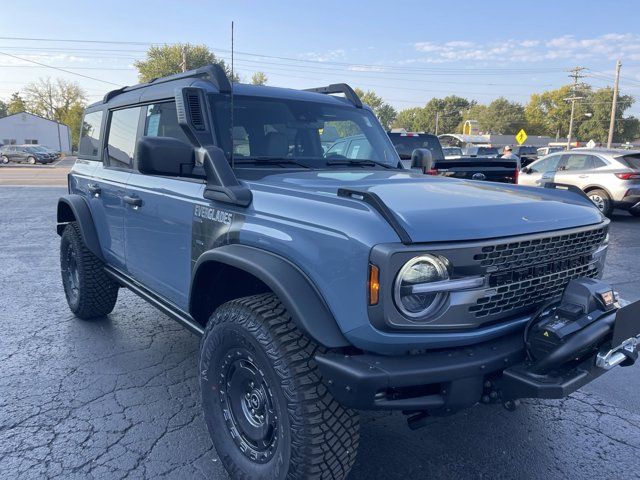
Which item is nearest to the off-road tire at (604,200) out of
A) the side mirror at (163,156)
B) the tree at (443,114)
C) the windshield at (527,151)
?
the side mirror at (163,156)

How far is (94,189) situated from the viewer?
4.35 metres

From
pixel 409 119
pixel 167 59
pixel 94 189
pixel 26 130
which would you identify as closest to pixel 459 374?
pixel 94 189

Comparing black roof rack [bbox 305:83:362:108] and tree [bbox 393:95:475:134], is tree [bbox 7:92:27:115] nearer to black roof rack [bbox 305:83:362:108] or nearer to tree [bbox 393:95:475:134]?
tree [bbox 393:95:475:134]

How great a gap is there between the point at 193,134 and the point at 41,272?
16.2 ft

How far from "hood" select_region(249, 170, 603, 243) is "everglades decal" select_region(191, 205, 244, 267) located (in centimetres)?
23

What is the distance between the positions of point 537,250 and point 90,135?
4.30 metres

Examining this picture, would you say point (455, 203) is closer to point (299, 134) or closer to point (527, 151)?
point (299, 134)

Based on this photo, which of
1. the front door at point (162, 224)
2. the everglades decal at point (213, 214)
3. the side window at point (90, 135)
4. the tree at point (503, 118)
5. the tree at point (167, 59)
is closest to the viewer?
the everglades decal at point (213, 214)

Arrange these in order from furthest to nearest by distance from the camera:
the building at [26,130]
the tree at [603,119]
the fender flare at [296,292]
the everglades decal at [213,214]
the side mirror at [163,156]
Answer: the tree at [603,119] → the building at [26,130] → the everglades decal at [213,214] → the side mirror at [163,156] → the fender flare at [296,292]

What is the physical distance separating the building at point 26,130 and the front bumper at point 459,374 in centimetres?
7921

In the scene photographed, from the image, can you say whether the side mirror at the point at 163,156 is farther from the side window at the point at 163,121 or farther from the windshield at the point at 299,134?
the side window at the point at 163,121

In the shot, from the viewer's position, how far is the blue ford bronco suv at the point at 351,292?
6.47 ft

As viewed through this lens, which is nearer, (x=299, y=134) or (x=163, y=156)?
(x=163, y=156)

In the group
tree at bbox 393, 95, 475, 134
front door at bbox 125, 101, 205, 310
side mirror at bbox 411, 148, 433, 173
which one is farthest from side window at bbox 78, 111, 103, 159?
tree at bbox 393, 95, 475, 134
